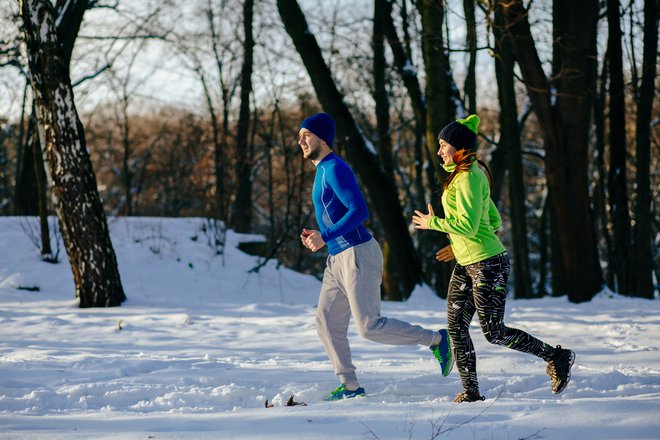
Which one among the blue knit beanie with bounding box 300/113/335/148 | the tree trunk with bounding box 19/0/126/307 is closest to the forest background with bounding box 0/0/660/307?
the tree trunk with bounding box 19/0/126/307

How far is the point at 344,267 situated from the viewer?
4.41 metres

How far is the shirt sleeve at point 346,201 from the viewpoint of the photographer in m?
4.30

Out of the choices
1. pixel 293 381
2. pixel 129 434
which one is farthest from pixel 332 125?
pixel 129 434

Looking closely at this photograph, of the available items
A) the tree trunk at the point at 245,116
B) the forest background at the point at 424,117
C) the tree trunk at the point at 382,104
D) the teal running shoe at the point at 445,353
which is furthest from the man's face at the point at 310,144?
the tree trunk at the point at 245,116

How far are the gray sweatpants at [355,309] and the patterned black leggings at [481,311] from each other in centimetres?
22

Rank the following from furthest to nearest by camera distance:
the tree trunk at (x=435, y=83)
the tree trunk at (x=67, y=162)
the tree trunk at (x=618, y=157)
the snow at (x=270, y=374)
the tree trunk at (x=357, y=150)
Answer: the tree trunk at (x=618, y=157)
the tree trunk at (x=357, y=150)
the tree trunk at (x=435, y=83)
the tree trunk at (x=67, y=162)
the snow at (x=270, y=374)

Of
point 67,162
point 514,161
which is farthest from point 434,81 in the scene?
point 67,162

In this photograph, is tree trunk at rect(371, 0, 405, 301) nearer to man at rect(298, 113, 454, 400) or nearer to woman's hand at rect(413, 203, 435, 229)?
man at rect(298, 113, 454, 400)

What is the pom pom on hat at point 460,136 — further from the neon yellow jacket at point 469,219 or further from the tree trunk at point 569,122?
the tree trunk at point 569,122

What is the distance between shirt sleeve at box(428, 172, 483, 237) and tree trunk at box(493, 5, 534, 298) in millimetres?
8815

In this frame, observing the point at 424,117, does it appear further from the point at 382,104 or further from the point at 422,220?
the point at 422,220

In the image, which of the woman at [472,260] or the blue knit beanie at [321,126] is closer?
the woman at [472,260]

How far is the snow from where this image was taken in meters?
3.51

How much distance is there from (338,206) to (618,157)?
8829 mm
